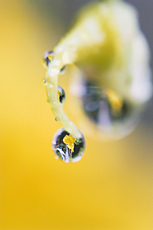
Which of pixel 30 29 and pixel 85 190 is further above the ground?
pixel 30 29

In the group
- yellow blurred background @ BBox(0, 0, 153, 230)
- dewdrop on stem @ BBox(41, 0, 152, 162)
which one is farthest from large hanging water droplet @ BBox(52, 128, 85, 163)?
yellow blurred background @ BBox(0, 0, 153, 230)

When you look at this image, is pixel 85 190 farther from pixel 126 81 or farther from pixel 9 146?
pixel 126 81

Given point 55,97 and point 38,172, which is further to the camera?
point 38,172

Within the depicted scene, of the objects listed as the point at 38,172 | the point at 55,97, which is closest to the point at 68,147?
the point at 55,97

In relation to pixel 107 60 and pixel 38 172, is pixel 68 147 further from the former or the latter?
pixel 38 172

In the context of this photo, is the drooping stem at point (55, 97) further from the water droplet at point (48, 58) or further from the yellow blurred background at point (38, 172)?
the yellow blurred background at point (38, 172)

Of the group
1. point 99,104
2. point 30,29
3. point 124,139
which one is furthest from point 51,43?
point 99,104

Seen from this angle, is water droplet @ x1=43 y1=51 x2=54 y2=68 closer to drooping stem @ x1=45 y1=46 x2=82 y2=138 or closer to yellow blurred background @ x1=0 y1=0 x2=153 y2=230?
drooping stem @ x1=45 y1=46 x2=82 y2=138
